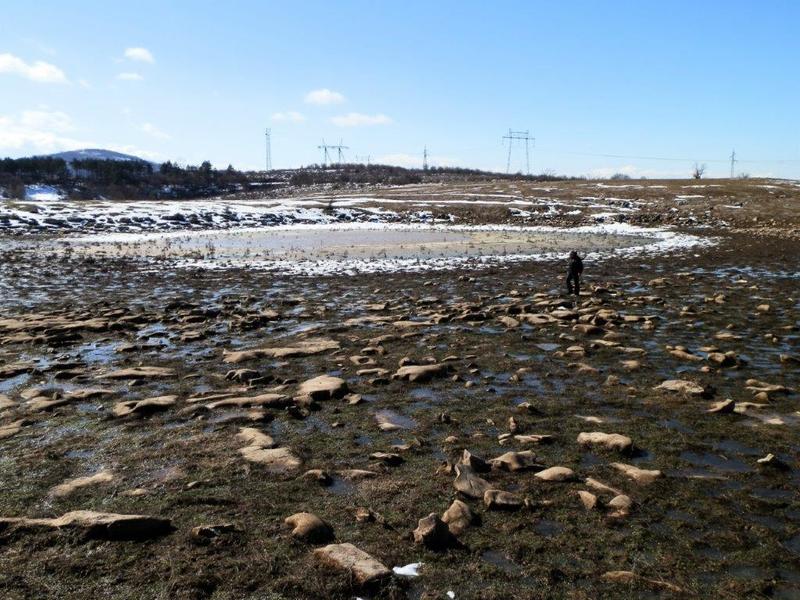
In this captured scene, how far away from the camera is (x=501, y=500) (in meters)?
5.92

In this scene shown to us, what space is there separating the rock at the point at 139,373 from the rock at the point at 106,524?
5482 mm

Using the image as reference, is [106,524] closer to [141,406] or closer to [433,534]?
[433,534]

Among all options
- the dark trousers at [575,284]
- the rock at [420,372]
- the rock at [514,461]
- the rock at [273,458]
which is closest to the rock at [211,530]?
the rock at [273,458]

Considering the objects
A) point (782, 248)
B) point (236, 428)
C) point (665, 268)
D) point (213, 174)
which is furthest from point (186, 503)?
point (213, 174)

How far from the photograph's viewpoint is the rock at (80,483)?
20.5 feet

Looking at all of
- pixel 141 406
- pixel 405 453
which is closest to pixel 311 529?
pixel 405 453

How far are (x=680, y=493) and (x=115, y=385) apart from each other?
29.7 ft

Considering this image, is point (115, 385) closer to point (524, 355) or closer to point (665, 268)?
point (524, 355)

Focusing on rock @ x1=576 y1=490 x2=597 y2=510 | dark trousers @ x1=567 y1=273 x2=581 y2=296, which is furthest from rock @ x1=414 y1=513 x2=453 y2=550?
dark trousers @ x1=567 y1=273 x2=581 y2=296

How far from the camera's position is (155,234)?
156 feet

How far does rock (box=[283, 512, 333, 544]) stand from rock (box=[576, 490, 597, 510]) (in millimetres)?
2573

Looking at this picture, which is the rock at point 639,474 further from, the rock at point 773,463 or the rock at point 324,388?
the rock at point 324,388

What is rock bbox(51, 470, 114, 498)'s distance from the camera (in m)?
6.26

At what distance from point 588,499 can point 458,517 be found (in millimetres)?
1399
